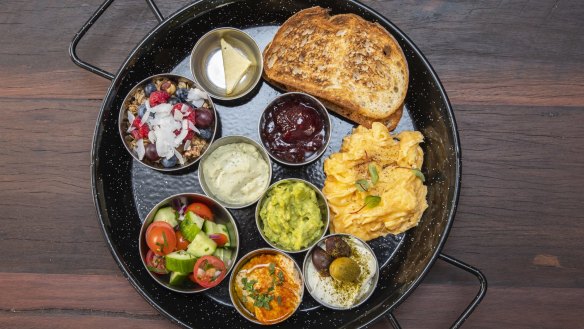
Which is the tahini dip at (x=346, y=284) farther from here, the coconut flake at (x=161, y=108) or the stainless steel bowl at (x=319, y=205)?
the coconut flake at (x=161, y=108)

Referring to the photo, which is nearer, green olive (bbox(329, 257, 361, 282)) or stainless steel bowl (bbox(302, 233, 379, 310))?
green olive (bbox(329, 257, 361, 282))

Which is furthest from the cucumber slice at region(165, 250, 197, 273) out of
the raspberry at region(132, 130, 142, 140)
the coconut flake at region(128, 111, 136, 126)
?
the coconut flake at region(128, 111, 136, 126)

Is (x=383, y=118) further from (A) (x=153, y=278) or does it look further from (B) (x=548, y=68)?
(A) (x=153, y=278)

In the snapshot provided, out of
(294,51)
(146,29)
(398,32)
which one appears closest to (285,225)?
(294,51)

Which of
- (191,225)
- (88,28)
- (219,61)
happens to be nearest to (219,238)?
(191,225)

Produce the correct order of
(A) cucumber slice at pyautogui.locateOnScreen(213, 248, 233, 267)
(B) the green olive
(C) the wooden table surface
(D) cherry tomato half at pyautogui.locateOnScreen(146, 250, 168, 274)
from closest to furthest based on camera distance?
(B) the green olive < (D) cherry tomato half at pyautogui.locateOnScreen(146, 250, 168, 274) < (A) cucumber slice at pyautogui.locateOnScreen(213, 248, 233, 267) < (C) the wooden table surface

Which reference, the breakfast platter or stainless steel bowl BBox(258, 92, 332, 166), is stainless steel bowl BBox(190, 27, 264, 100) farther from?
stainless steel bowl BBox(258, 92, 332, 166)

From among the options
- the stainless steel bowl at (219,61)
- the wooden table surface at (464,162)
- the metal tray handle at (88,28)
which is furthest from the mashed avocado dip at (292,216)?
the metal tray handle at (88,28)

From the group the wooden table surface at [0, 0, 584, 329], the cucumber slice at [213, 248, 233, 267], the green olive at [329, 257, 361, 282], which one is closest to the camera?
the green olive at [329, 257, 361, 282]
